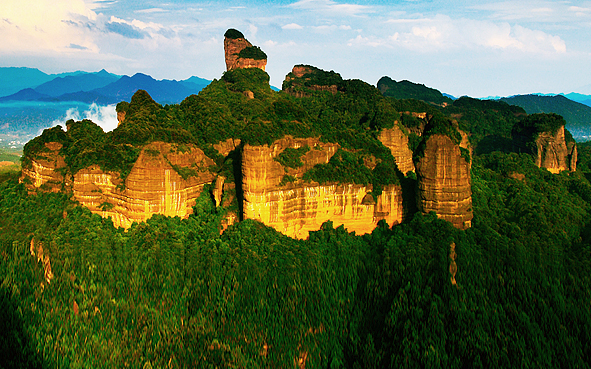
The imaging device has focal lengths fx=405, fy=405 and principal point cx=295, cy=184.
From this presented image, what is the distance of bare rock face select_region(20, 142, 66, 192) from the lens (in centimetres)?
2855

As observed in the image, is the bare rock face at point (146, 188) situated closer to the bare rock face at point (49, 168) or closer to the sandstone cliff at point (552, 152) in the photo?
the bare rock face at point (49, 168)

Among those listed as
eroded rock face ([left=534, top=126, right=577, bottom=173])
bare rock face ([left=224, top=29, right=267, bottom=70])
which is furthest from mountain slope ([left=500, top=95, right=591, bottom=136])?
bare rock face ([left=224, top=29, right=267, bottom=70])

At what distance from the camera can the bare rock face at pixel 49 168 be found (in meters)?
28.5

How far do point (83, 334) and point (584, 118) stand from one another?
511ft

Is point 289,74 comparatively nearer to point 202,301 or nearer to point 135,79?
point 202,301

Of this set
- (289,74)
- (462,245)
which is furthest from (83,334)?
(289,74)

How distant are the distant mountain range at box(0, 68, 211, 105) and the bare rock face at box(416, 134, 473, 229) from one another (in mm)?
106837

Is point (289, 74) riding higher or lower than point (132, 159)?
higher

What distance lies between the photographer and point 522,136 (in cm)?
5228

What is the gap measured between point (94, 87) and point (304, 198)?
6037 inches

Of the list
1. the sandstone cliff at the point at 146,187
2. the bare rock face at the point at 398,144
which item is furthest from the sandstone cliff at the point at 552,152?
the sandstone cliff at the point at 146,187

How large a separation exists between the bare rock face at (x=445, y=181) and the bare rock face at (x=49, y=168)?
973 inches

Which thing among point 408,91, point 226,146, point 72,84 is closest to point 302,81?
point 226,146

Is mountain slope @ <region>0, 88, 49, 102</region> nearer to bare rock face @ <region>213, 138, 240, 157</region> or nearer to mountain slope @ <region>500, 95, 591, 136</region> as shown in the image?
bare rock face @ <region>213, 138, 240, 157</region>
